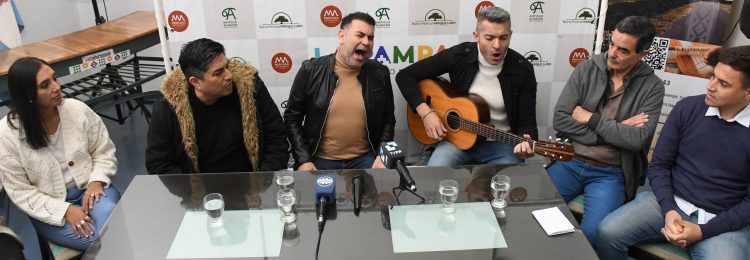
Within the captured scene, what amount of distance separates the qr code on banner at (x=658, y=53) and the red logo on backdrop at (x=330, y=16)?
80.9 inches

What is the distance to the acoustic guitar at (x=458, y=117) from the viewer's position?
2.93 metres

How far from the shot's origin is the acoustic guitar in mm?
2925

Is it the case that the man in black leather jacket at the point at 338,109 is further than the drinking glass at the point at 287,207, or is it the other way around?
the man in black leather jacket at the point at 338,109

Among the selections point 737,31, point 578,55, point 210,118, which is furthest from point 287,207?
point 737,31

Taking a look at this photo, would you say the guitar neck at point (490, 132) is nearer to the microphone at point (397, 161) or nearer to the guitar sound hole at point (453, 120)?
the guitar sound hole at point (453, 120)

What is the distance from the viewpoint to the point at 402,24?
11.0ft

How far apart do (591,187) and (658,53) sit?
142 cm

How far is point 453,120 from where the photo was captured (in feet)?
10.2

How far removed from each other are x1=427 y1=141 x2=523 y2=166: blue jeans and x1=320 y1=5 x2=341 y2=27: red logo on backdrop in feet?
3.34

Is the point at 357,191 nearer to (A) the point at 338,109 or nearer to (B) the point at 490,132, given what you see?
(A) the point at 338,109

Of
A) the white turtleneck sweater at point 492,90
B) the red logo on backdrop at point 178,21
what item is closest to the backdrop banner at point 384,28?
the red logo on backdrop at point 178,21

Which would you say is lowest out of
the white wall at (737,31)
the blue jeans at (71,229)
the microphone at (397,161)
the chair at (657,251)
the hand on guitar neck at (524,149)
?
the chair at (657,251)

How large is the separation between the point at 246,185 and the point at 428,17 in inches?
66.4

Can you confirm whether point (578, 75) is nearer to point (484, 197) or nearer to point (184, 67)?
point (484, 197)
